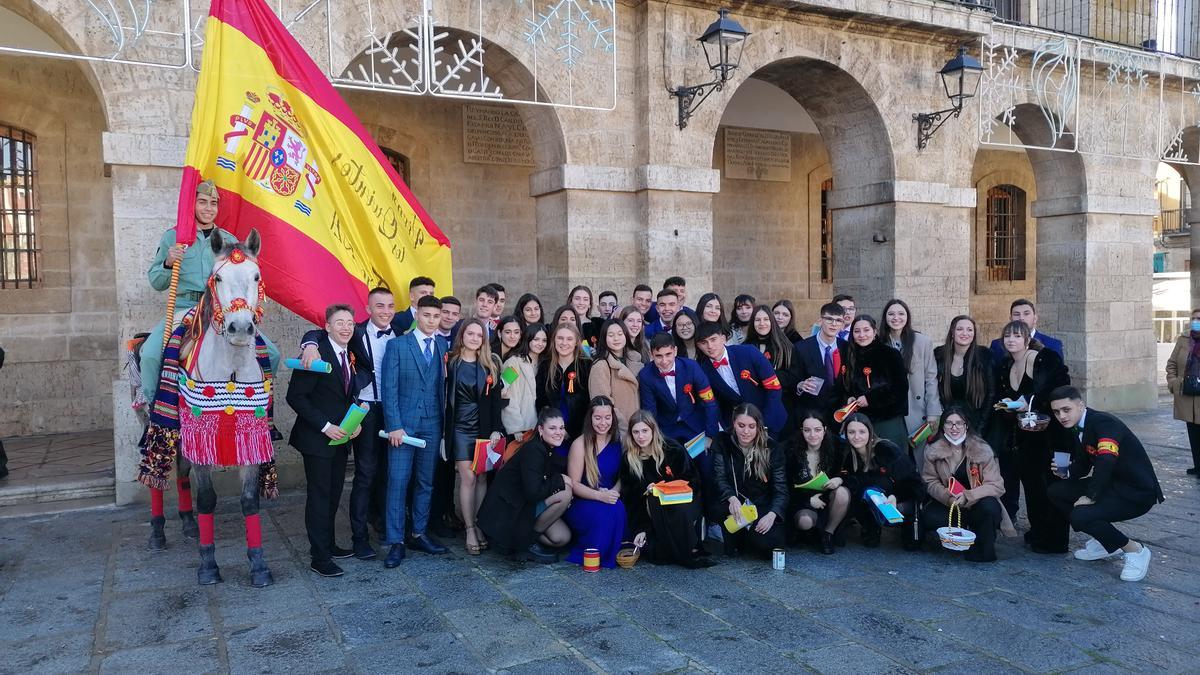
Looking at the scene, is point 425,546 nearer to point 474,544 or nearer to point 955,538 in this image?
point 474,544

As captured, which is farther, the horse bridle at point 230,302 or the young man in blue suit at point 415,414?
the young man in blue suit at point 415,414

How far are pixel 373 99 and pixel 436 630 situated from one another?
779 centimetres

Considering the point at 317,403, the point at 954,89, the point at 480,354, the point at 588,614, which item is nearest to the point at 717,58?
the point at 954,89

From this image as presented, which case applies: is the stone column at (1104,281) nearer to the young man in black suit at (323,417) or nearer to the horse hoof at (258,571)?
the young man in black suit at (323,417)

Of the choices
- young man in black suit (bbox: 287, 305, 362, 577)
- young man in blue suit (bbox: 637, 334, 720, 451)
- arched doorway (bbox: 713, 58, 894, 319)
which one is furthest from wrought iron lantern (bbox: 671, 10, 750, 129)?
young man in black suit (bbox: 287, 305, 362, 577)

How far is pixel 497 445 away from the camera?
5.86 m

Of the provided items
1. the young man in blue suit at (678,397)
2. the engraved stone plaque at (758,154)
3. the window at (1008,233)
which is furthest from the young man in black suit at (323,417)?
the window at (1008,233)

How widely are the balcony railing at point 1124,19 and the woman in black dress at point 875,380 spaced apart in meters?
7.88

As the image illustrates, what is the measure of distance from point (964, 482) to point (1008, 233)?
39.6 feet

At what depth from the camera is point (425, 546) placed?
5.88m

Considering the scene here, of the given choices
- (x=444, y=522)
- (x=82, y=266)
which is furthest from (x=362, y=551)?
(x=82, y=266)

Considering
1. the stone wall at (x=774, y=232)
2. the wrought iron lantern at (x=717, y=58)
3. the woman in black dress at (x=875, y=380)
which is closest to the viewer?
the woman in black dress at (x=875, y=380)

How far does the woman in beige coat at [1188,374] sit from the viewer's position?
26.9 feet

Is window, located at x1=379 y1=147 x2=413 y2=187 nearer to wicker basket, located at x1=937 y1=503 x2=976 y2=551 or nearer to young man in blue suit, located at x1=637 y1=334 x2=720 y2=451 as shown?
young man in blue suit, located at x1=637 y1=334 x2=720 y2=451
